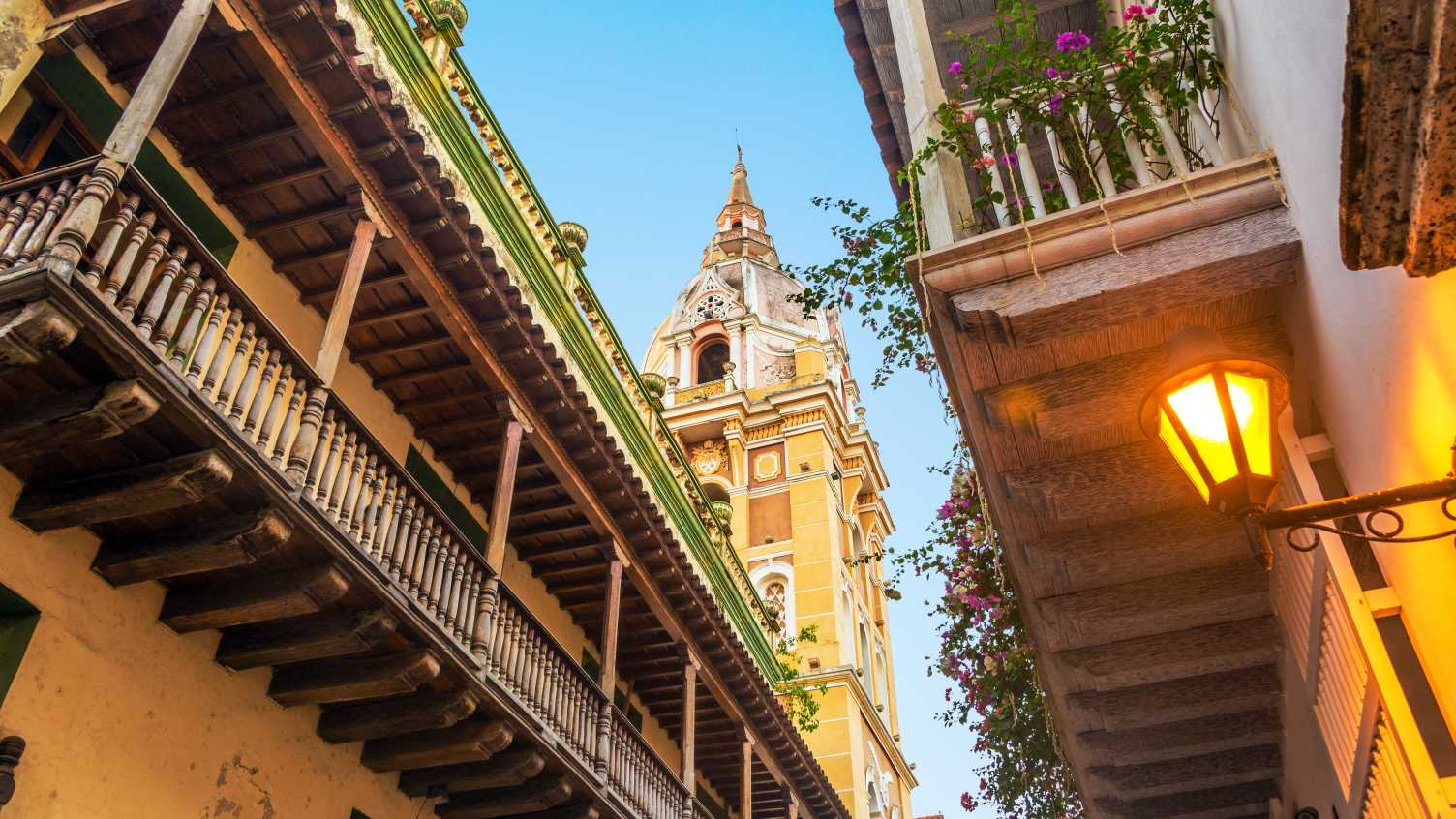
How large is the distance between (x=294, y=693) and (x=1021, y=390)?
223 inches

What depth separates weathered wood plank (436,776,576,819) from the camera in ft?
29.7

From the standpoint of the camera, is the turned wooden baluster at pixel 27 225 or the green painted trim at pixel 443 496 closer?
the turned wooden baluster at pixel 27 225

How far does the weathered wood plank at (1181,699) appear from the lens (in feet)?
22.9

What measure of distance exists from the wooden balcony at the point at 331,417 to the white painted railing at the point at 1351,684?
525 cm

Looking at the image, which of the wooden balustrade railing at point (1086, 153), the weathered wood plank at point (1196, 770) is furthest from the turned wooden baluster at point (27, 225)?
the weathered wood plank at point (1196, 770)

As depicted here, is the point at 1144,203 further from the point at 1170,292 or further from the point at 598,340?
the point at 598,340

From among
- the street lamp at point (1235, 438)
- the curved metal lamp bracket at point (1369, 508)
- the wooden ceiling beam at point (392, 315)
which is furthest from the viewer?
the wooden ceiling beam at point (392, 315)

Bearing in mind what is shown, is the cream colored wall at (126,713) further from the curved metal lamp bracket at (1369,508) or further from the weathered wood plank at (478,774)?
the curved metal lamp bracket at (1369,508)

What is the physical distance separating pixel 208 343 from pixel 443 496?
16.6 feet

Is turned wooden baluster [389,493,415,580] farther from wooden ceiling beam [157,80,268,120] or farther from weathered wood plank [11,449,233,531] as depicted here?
wooden ceiling beam [157,80,268,120]

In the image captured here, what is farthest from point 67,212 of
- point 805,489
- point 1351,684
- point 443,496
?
point 805,489

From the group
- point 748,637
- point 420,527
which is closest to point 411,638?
point 420,527

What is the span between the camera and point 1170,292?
466cm

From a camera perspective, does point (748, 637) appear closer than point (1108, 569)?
No
